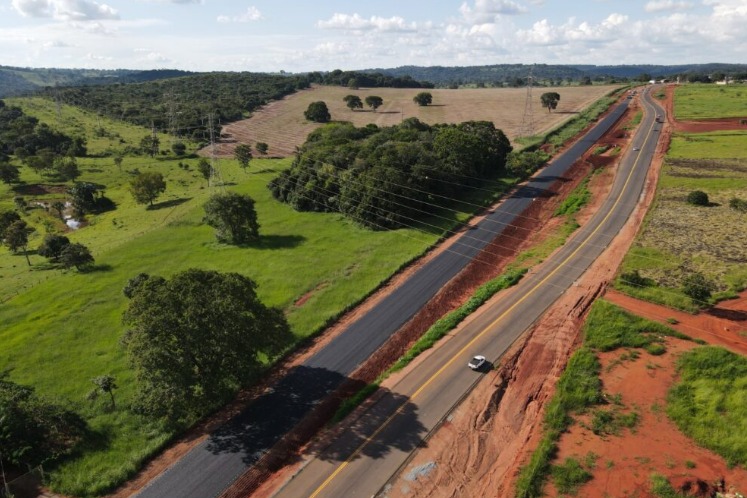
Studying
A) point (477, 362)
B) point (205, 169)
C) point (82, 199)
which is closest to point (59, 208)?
point (82, 199)

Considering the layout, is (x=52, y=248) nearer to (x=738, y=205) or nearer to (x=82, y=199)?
(x=82, y=199)

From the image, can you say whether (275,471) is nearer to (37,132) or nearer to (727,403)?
(727,403)

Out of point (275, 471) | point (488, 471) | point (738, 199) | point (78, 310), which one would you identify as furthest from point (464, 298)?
point (738, 199)

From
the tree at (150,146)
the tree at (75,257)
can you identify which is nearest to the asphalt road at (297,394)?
the tree at (75,257)

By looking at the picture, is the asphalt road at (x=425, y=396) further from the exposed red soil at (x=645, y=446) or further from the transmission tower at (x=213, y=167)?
the transmission tower at (x=213, y=167)

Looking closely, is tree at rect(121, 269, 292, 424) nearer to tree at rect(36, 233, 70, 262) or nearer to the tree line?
the tree line

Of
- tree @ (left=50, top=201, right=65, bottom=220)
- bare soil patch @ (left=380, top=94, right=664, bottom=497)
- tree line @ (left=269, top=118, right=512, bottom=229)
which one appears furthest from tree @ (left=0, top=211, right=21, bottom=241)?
bare soil patch @ (left=380, top=94, right=664, bottom=497)

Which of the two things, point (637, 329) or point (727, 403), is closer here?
point (727, 403)
